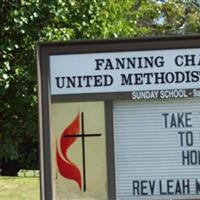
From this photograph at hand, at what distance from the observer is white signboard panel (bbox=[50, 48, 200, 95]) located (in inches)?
227

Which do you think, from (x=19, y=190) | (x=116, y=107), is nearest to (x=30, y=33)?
(x=19, y=190)

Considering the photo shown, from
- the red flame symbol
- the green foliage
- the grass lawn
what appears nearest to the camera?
the red flame symbol

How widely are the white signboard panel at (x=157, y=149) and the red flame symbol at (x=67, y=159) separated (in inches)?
13.2

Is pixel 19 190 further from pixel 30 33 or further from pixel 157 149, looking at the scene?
pixel 157 149

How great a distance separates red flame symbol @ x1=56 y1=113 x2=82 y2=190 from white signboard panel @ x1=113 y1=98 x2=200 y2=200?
33cm

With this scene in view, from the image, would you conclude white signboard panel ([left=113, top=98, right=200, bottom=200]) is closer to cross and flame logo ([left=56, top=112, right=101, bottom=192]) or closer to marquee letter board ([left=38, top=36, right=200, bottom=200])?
marquee letter board ([left=38, top=36, right=200, bottom=200])

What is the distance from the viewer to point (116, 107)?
230 inches

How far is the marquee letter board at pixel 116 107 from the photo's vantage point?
5758mm

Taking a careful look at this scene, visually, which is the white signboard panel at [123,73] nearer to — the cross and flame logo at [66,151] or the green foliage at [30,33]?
the cross and flame logo at [66,151]

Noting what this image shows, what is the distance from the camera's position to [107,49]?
580 centimetres

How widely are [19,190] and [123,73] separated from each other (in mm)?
6258

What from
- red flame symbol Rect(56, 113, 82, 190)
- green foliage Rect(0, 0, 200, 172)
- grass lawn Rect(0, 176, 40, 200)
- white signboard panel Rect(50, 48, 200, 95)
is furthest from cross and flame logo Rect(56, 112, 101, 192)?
grass lawn Rect(0, 176, 40, 200)

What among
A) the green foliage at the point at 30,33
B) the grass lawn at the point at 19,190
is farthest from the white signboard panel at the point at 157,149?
the grass lawn at the point at 19,190

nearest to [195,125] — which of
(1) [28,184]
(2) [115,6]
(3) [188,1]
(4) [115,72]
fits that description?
(4) [115,72]
